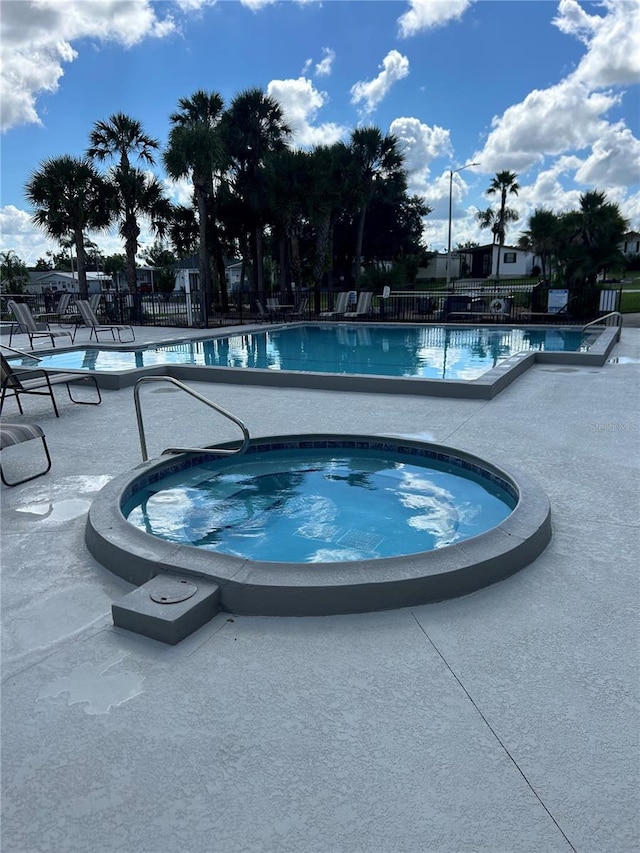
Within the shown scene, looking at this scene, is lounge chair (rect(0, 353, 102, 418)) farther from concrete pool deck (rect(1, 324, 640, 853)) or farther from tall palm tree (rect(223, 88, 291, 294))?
tall palm tree (rect(223, 88, 291, 294))

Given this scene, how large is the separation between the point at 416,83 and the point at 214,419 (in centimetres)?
1235

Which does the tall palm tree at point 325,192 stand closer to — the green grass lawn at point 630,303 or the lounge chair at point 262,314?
the lounge chair at point 262,314

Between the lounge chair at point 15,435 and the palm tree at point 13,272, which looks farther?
the palm tree at point 13,272

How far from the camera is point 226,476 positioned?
5.23 metres

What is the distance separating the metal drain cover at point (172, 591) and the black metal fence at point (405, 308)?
1780cm

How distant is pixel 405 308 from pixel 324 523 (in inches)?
745

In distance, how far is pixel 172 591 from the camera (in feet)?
9.00

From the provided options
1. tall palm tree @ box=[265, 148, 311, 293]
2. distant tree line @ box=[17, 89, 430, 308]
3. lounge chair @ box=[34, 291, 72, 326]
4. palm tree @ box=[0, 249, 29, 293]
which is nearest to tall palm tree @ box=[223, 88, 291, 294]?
distant tree line @ box=[17, 89, 430, 308]

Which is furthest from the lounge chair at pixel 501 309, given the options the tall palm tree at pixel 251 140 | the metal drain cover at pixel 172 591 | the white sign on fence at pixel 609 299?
the metal drain cover at pixel 172 591

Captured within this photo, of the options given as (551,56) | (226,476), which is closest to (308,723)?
(226,476)

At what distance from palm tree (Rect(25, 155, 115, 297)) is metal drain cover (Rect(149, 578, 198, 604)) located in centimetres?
2337

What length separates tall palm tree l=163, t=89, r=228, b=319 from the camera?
21938mm

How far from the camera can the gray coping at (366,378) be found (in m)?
7.92

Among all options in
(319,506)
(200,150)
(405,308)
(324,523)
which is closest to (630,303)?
(405,308)
